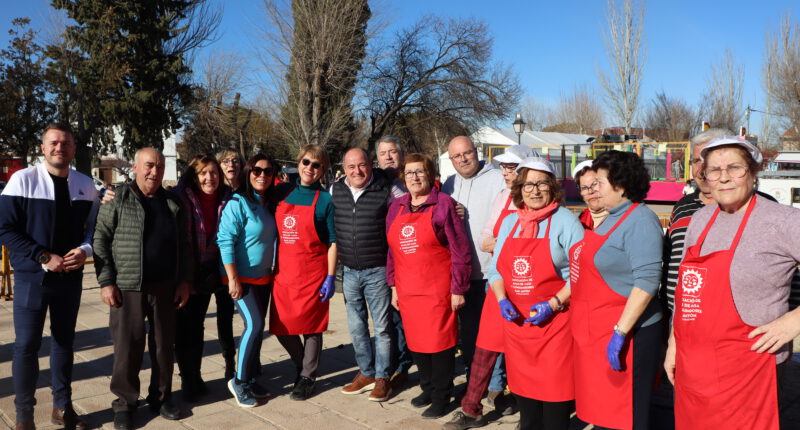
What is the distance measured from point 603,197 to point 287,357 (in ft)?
12.0

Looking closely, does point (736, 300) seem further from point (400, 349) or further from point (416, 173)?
point (400, 349)

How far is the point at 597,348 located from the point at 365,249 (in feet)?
6.32

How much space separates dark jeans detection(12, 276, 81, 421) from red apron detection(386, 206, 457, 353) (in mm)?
2194

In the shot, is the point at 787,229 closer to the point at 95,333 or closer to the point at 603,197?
the point at 603,197

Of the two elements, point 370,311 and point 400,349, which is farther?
point 400,349

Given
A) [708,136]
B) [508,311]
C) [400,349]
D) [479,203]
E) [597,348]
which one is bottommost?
[400,349]

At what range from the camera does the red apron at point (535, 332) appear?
10.5ft

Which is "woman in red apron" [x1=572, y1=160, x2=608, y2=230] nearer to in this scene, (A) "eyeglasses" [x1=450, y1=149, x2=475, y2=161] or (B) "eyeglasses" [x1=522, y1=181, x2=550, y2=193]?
(B) "eyeglasses" [x1=522, y1=181, x2=550, y2=193]

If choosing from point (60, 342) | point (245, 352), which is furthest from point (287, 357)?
point (60, 342)

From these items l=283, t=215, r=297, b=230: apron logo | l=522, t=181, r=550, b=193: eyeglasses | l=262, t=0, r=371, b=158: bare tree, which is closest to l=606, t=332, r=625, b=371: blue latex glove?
l=522, t=181, r=550, b=193: eyeglasses

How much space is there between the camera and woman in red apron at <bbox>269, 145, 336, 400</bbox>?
4.45 meters

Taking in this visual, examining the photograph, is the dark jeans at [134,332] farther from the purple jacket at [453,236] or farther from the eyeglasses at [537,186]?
the eyeglasses at [537,186]

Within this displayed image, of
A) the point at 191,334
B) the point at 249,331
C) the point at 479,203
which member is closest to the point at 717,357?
the point at 479,203

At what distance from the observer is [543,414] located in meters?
3.30
